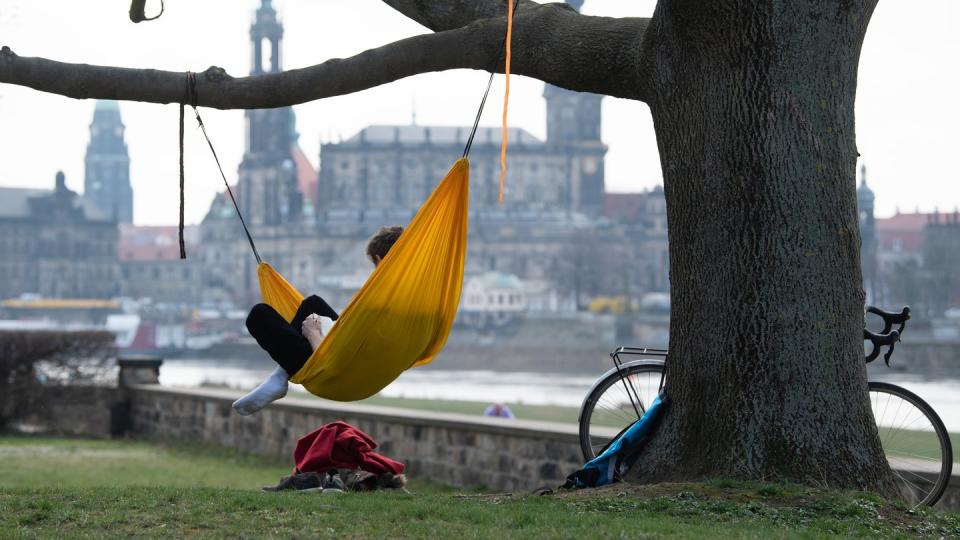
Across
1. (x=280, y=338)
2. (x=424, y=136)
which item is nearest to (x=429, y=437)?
(x=280, y=338)

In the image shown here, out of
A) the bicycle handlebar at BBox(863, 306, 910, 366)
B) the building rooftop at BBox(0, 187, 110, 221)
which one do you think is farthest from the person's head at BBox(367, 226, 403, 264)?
the building rooftop at BBox(0, 187, 110, 221)

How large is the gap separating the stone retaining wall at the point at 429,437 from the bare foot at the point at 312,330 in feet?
7.22

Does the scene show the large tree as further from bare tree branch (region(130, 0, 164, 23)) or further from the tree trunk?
bare tree branch (region(130, 0, 164, 23))

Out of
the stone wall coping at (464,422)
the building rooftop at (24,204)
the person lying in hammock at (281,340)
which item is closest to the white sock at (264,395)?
the person lying in hammock at (281,340)

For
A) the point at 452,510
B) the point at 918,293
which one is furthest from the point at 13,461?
the point at 918,293

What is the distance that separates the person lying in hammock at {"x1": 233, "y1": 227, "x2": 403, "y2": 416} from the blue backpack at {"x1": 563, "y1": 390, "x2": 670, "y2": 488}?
1.04m

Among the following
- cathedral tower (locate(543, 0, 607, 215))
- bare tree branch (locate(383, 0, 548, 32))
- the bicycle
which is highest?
cathedral tower (locate(543, 0, 607, 215))

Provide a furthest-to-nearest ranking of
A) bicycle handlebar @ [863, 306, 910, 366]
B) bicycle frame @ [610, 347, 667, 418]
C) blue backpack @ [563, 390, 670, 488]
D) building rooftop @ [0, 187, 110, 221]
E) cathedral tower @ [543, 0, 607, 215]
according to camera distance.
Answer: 1. building rooftop @ [0, 187, 110, 221]
2. cathedral tower @ [543, 0, 607, 215]
3. bicycle frame @ [610, 347, 667, 418]
4. bicycle handlebar @ [863, 306, 910, 366]
5. blue backpack @ [563, 390, 670, 488]

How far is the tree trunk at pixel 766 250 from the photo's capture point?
14.6ft

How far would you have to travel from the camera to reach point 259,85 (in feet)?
17.6

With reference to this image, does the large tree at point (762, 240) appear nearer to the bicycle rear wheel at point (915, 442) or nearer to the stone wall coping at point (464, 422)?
the bicycle rear wheel at point (915, 442)

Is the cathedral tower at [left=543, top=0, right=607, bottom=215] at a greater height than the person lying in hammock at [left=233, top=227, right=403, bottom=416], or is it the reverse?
Answer: the cathedral tower at [left=543, top=0, right=607, bottom=215]

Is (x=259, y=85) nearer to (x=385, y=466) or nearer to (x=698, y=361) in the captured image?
(x=385, y=466)

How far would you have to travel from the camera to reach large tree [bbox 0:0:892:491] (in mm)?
4453
